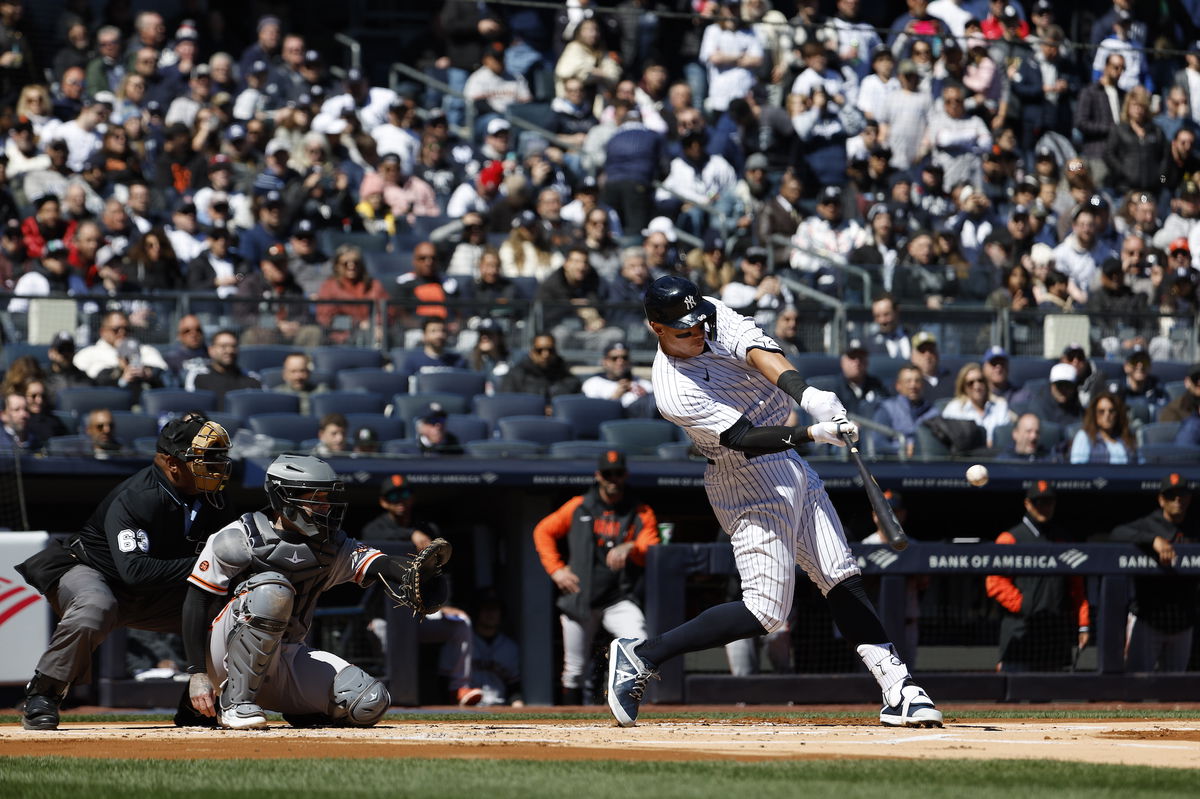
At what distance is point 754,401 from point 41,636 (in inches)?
171

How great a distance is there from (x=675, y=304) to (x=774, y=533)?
81cm

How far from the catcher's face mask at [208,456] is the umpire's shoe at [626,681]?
154 centimetres

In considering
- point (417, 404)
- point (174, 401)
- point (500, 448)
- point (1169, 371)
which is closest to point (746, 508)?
point (500, 448)

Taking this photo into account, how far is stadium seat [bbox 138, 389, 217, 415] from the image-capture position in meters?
10.0

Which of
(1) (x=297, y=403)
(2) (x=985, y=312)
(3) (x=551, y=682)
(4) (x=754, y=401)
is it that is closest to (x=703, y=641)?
(4) (x=754, y=401)

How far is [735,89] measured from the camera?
49.2 feet

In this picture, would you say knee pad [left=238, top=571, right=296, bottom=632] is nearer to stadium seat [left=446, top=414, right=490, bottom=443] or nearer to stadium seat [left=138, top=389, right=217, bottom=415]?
stadium seat [left=138, top=389, right=217, bottom=415]

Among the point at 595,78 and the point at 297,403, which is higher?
the point at 595,78

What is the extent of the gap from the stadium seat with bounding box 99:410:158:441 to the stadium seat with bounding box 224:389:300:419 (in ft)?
1.58

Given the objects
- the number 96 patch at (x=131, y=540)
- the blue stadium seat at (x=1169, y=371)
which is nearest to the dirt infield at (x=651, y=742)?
the number 96 patch at (x=131, y=540)

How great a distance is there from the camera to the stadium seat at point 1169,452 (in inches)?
426

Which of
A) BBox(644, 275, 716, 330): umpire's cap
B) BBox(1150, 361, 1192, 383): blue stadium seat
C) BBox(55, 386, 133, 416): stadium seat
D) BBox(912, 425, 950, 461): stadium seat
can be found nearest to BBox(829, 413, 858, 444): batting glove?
BBox(644, 275, 716, 330): umpire's cap

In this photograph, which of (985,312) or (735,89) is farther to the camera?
(735,89)

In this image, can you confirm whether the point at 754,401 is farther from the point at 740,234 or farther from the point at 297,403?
the point at 740,234
